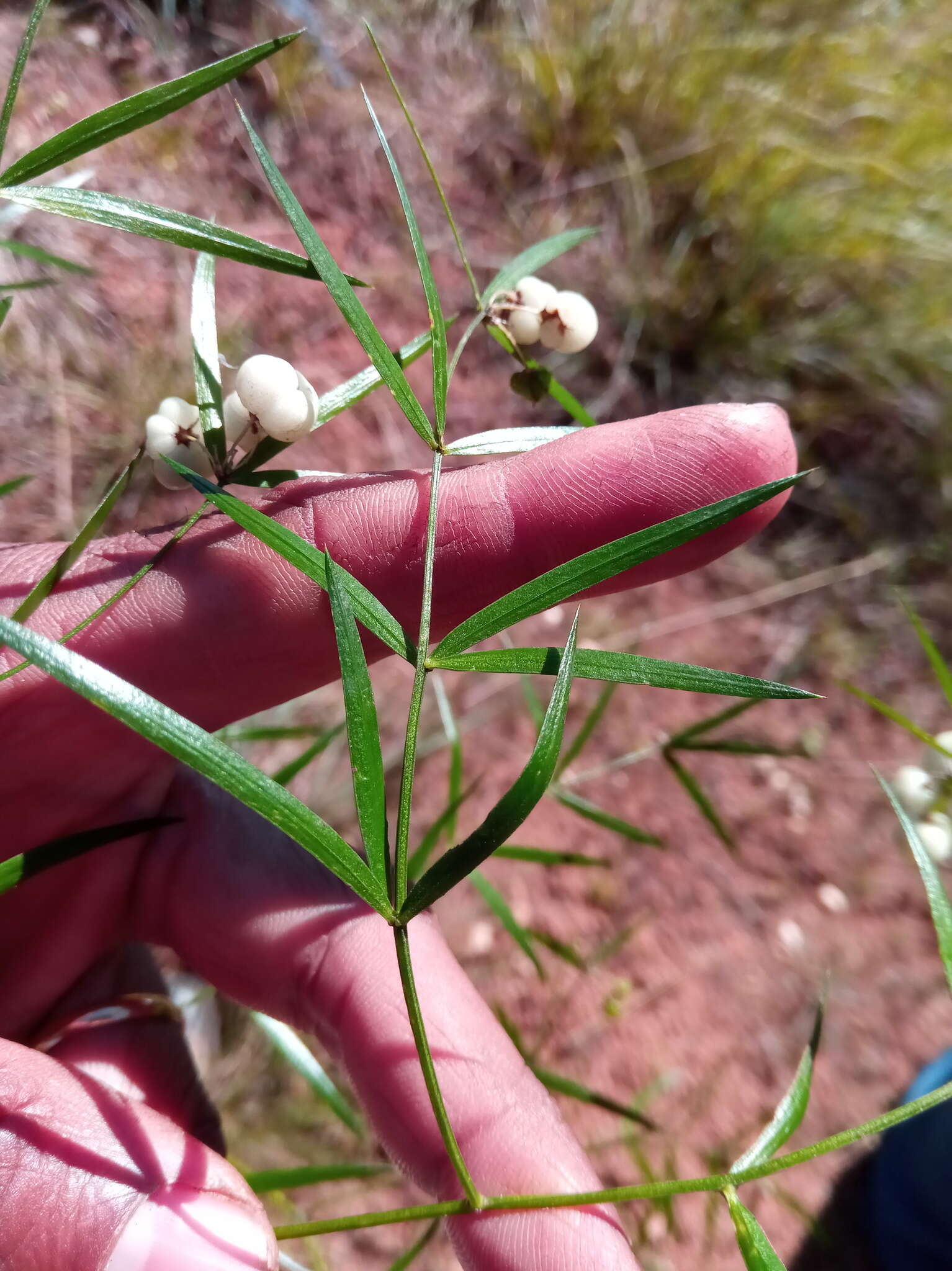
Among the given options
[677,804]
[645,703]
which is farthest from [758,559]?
[677,804]

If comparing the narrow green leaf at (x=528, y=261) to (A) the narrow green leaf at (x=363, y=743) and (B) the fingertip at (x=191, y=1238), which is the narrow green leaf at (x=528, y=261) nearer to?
(A) the narrow green leaf at (x=363, y=743)

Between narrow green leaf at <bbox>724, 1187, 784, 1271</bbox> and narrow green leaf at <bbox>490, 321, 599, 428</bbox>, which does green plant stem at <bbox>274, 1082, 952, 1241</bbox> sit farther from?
narrow green leaf at <bbox>490, 321, 599, 428</bbox>

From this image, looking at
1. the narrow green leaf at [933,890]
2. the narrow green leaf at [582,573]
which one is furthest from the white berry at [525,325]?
the narrow green leaf at [933,890]

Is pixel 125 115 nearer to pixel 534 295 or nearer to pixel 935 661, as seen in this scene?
pixel 534 295

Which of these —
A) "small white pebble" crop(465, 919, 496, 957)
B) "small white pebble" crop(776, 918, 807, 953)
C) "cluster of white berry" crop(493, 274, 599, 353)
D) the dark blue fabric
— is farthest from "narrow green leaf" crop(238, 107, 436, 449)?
"small white pebble" crop(776, 918, 807, 953)

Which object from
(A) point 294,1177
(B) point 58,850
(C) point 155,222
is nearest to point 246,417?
(C) point 155,222

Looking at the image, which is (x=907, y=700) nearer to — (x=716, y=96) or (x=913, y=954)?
Result: (x=913, y=954)

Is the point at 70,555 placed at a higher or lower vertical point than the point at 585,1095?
higher
